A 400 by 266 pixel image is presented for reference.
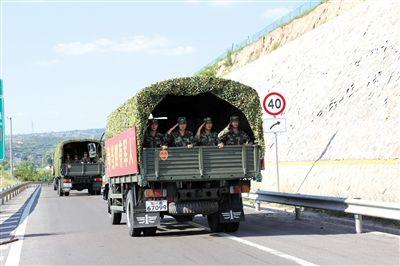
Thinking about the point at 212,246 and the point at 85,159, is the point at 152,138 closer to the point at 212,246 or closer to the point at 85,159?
the point at 212,246

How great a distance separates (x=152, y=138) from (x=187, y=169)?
3.47 ft

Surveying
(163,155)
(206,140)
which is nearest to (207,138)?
(206,140)

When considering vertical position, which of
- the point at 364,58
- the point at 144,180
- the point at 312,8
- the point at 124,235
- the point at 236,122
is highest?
the point at 312,8

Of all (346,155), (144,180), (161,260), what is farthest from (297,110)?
(161,260)

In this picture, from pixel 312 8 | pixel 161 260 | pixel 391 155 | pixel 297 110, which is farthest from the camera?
pixel 312 8

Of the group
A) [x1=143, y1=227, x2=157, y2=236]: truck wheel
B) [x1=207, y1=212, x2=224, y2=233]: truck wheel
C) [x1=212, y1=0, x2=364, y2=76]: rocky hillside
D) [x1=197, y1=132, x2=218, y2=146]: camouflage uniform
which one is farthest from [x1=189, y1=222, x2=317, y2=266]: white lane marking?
[x1=212, y1=0, x2=364, y2=76]: rocky hillside

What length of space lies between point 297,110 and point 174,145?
21730 mm

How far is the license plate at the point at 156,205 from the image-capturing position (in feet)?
42.0

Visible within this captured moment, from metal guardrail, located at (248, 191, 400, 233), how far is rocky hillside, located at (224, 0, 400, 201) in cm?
255

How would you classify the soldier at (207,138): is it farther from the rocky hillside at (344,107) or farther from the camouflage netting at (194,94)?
the rocky hillside at (344,107)

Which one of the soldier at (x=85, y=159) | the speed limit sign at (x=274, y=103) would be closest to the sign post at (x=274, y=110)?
the speed limit sign at (x=274, y=103)

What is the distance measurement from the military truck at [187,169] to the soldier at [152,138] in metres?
0.33

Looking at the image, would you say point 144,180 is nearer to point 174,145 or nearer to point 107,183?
point 174,145

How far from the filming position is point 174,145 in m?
13.4
